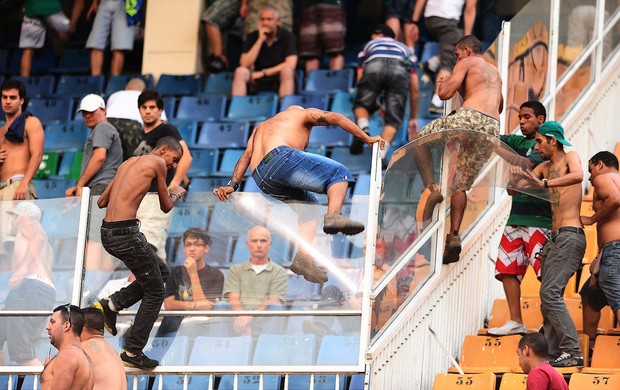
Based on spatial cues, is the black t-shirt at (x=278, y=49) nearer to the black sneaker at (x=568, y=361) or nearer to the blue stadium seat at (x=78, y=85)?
the blue stadium seat at (x=78, y=85)

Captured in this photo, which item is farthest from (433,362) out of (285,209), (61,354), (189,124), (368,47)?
(189,124)

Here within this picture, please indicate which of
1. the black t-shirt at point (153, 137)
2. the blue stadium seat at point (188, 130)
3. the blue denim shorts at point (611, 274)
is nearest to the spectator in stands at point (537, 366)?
the blue denim shorts at point (611, 274)

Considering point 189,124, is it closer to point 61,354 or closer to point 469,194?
point 469,194

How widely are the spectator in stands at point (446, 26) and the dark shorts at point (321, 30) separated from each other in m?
1.03

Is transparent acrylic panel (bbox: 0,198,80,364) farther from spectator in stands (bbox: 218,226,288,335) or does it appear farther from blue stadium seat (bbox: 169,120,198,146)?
blue stadium seat (bbox: 169,120,198,146)

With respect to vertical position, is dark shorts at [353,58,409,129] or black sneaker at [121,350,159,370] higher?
dark shorts at [353,58,409,129]

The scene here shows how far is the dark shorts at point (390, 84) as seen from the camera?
14633 mm

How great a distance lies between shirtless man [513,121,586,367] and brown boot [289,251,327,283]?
1550 mm

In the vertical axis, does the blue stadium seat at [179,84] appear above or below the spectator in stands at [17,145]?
above

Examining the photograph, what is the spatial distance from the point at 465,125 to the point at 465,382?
1891mm

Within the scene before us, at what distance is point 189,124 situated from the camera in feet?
52.9

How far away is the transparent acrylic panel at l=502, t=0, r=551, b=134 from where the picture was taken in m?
12.9

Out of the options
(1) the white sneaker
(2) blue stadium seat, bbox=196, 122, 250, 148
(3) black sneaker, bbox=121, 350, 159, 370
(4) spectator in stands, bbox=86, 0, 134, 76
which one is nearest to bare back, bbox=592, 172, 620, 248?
(1) the white sneaker

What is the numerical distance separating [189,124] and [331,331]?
5.54 meters
